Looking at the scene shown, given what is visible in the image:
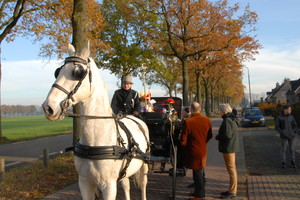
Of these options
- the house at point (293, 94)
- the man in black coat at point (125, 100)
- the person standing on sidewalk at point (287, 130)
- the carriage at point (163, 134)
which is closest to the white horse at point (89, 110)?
the man in black coat at point (125, 100)

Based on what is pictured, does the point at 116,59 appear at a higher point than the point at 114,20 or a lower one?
lower

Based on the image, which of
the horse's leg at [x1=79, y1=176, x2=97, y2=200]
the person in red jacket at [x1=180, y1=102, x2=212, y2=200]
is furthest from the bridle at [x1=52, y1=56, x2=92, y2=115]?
the person in red jacket at [x1=180, y1=102, x2=212, y2=200]

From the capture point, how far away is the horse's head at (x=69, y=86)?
2682 millimetres

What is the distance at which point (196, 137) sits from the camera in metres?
5.45

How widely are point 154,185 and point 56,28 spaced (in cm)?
1030

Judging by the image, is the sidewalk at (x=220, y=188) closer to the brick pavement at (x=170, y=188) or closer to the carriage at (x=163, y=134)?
the brick pavement at (x=170, y=188)

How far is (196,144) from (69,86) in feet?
10.9

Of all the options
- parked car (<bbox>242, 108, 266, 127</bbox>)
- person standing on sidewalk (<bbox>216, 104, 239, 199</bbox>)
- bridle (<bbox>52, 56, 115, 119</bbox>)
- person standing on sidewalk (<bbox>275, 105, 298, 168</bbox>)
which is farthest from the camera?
parked car (<bbox>242, 108, 266, 127</bbox>)

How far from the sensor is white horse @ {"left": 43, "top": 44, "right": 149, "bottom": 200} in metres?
2.78

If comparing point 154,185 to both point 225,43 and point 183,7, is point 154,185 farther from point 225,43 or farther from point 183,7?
point 225,43

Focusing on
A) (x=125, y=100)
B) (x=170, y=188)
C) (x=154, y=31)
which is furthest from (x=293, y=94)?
(x=125, y=100)

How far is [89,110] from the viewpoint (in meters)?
3.15

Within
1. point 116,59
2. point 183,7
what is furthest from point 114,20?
point 183,7

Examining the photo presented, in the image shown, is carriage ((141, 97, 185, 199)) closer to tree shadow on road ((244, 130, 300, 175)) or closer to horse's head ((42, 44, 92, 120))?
horse's head ((42, 44, 92, 120))
